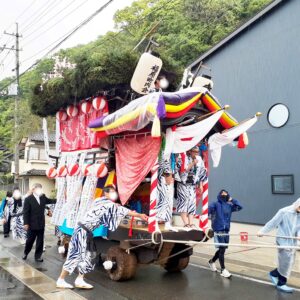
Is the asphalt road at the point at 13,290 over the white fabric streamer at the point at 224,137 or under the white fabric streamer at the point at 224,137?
under

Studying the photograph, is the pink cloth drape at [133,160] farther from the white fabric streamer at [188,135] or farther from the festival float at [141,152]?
the white fabric streamer at [188,135]

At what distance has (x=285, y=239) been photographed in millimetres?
6797

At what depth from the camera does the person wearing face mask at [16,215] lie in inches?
479

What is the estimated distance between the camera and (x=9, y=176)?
37.6 m

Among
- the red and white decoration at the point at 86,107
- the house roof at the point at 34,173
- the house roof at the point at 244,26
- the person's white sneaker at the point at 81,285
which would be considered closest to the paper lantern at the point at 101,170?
the red and white decoration at the point at 86,107

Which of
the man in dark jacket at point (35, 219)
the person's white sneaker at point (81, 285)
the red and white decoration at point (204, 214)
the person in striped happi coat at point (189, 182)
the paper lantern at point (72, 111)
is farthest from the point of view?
the paper lantern at point (72, 111)

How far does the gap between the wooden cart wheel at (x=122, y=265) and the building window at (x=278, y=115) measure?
6.41 meters

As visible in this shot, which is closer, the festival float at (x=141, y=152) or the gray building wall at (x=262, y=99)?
the festival float at (x=141, y=152)

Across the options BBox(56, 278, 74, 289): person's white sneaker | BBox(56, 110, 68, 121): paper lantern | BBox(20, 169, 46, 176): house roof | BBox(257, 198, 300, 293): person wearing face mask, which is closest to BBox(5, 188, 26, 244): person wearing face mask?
BBox(56, 110, 68, 121): paper lantern

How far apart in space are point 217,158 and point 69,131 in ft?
13.3

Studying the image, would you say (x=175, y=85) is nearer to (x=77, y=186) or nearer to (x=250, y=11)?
(x=77, y=186)

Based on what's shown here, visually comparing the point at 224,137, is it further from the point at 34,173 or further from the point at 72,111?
the point at 34,173

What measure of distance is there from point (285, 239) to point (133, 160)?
10.2ft

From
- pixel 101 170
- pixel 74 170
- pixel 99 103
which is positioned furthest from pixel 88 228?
pixel 99 103
